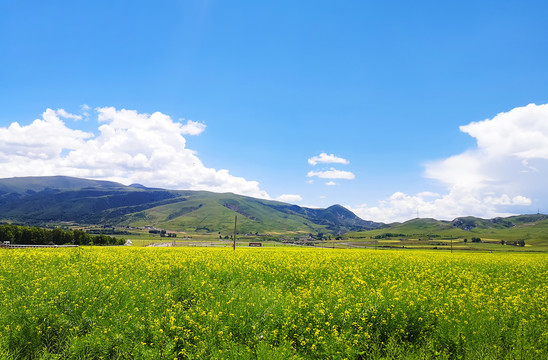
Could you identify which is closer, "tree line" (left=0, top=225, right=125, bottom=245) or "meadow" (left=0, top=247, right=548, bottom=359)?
"meadow" (left=0, top=247, right=548, bottom=359)

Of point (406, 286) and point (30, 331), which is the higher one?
point (406, 286)

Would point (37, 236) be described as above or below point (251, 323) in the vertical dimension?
Result: below

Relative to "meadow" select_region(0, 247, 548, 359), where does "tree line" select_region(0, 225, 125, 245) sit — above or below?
below

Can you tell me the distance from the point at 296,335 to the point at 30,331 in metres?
11.3

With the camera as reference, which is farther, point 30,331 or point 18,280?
point 18,280

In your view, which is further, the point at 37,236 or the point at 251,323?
the point at 37,236

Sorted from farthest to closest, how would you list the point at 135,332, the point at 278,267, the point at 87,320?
the point at 278,267 < the point at 87,320 < the point at 135,332

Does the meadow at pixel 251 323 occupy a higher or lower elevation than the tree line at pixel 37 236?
higher

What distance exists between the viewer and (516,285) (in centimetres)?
2142

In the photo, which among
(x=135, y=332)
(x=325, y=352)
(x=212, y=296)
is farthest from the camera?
(x=212, y=296)

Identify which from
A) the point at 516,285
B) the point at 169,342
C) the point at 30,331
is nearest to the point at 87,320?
the point at 30,331

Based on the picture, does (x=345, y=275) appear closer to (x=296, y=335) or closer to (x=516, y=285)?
(x=296, y=335)

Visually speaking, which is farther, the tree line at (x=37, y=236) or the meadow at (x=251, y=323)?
the tree line at (x=37, y=236)

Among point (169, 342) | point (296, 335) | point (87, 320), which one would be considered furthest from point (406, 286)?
point (87, 320)
